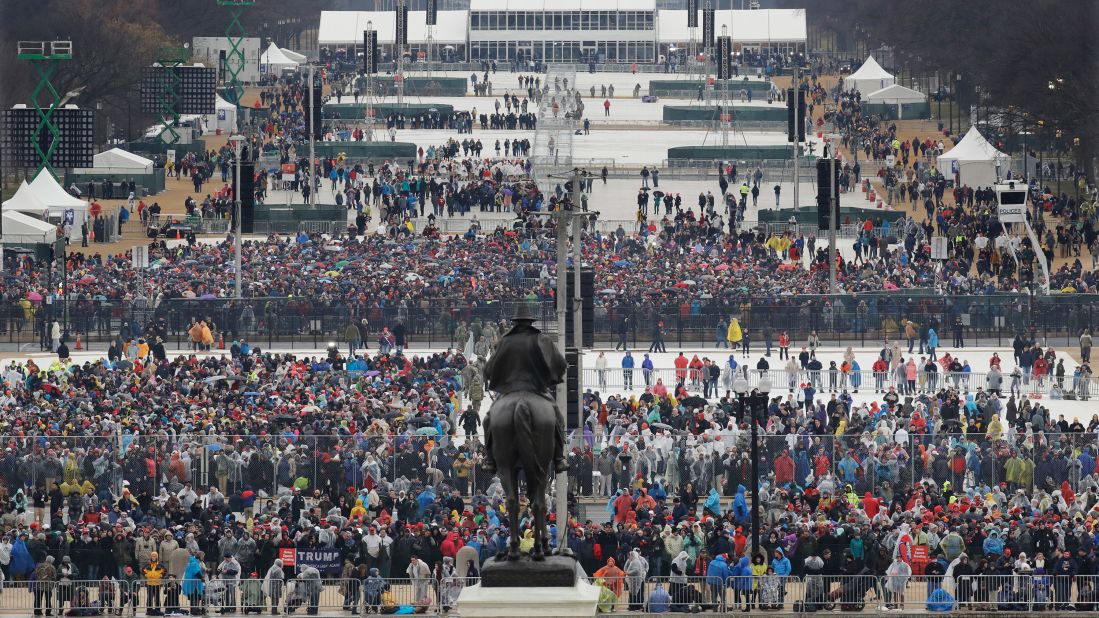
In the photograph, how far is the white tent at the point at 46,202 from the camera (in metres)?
97.3

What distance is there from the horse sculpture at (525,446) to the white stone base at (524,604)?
1.46ft

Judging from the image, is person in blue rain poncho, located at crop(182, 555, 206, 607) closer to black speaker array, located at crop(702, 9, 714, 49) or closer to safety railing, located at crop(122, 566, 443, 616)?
safety railing, located at crop(122, 566, 443, 616)

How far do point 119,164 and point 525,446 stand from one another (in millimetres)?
92112

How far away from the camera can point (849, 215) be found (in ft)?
326

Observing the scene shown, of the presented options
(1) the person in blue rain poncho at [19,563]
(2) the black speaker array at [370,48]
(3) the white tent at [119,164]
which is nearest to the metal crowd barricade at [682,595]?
(1) the person in blue rain poncho at [19,563]

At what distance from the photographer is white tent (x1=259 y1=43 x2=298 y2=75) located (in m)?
176

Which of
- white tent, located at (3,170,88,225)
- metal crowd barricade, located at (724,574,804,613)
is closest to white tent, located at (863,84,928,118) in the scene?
white tent, located at (3,170,88,225)

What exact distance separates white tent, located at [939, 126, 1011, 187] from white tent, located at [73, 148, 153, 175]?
3270 centimetres

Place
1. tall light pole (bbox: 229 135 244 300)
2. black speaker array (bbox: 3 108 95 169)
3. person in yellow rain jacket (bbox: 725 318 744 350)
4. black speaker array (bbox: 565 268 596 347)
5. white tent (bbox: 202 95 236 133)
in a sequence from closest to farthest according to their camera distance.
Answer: black speaker array (bbox: 565 268 596 347)
person in yellow rain jacket (bbox: 725 318 744 350)
tall light pole (bbox: 229 135 244 300)
black speaker array (bbox: 3 108 95 169)
white tent (bbox: 202 95 236 133)

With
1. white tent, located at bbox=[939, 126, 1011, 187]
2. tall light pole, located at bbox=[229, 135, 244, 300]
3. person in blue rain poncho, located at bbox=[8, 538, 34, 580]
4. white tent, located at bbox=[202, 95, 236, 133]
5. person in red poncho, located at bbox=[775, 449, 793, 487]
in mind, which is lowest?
person in blue rain poncho, located at bbox=[8, 538, 34, 580]

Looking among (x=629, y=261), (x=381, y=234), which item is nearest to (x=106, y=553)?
(x=629, y=261)

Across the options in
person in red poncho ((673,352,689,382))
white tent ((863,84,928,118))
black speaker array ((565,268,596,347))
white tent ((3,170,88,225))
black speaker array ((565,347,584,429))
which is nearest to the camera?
black speaker array ((565,347,584,429))

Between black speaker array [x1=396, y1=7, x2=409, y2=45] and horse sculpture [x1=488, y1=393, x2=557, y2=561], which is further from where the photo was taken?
black speaker array [x1=396, y1=7, x2=409, y2=45]

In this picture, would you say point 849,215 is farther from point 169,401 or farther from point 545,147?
point 169,401
